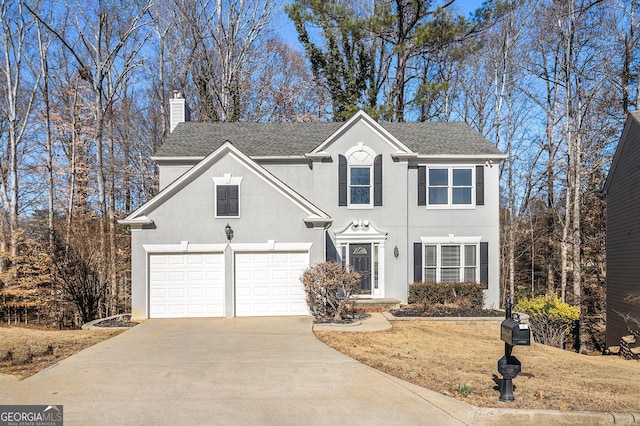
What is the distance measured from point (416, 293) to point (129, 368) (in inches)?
413

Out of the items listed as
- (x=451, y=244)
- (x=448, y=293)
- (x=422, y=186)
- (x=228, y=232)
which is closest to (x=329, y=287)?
(x=228, y=232)

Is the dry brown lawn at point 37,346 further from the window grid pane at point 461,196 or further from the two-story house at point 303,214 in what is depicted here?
the window grid pane at point 461,196

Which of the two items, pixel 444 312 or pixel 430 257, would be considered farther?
pixel 430 257

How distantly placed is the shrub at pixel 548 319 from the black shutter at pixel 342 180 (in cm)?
718

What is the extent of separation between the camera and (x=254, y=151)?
18016mm

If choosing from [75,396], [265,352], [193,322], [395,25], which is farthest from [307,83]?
[75,396]

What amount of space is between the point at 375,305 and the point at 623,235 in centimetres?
929

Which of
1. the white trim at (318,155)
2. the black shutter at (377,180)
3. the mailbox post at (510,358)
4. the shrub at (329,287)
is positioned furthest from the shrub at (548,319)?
the mailbox post at (510,358)

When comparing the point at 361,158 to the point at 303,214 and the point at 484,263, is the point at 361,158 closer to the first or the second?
the point at 303,214

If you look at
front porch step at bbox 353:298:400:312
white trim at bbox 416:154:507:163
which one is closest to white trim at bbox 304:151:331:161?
white trim at bbox 416:154:507:163

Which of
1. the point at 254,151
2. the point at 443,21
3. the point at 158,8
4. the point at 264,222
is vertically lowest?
the point at 264,222

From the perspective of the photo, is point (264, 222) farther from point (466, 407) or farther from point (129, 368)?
point (466, 407)

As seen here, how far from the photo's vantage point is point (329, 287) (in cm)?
1398

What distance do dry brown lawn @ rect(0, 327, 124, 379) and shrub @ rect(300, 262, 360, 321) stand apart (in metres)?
5.39
